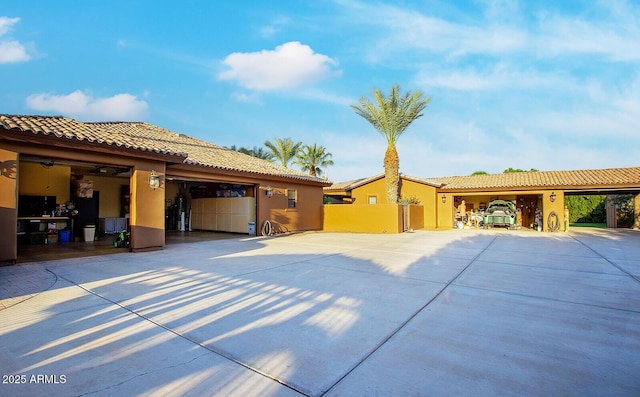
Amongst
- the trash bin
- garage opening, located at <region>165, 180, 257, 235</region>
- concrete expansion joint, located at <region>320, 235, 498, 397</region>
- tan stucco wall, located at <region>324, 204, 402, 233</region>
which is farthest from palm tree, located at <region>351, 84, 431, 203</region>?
the trash bin

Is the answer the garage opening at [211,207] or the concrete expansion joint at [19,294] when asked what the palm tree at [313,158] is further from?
the concrete expansion joint at [19,294]

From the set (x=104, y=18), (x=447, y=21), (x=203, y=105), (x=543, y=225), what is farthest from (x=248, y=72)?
(x=543, y=225)

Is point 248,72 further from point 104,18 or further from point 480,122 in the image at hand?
point 480,122

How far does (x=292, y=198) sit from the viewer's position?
17.3 m

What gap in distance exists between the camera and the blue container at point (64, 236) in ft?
39.7

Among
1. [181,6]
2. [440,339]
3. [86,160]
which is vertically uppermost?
[181,6]

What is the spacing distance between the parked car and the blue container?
897 inches

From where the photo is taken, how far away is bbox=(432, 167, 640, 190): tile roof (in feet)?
57.9

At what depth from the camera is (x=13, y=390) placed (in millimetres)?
2375

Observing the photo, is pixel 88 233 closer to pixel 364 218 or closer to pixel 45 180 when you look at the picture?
pixel 45 180

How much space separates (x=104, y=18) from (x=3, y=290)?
11007mm

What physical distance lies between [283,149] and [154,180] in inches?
730

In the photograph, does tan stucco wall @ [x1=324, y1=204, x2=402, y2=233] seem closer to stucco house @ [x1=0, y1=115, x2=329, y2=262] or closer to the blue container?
stucco house @ [x1=0, y1=115, x2=329, y2=262]

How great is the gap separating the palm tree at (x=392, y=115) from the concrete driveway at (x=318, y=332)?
13.7 m
